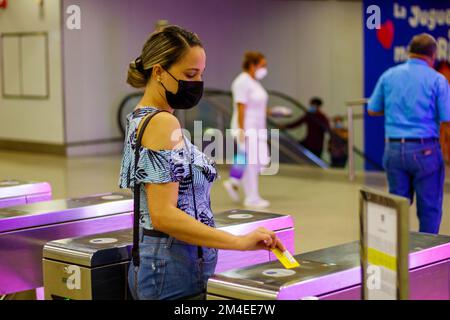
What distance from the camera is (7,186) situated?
4711 millimetres

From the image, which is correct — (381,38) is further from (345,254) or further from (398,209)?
(398,209)

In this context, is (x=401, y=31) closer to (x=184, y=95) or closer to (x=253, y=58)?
(x=253, y=58)

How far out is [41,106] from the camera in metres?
12.1

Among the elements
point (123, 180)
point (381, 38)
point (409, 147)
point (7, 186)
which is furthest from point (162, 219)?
point (381, 38)

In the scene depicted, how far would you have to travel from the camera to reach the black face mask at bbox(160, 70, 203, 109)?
253 centimetres

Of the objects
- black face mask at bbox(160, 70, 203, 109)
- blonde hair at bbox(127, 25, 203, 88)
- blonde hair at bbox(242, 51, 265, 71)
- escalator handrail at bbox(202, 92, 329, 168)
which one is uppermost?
blonde hair at bbox(242, 51, 265, 71)

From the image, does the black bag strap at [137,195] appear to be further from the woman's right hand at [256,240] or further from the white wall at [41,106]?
the white wall at [41,106]

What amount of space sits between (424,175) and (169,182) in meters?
2.94

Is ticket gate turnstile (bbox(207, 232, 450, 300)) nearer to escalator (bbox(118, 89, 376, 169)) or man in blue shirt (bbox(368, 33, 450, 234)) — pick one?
man in blue shirt (bbox(368, 33, 450, 234))

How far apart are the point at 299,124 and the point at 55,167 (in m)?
3.99

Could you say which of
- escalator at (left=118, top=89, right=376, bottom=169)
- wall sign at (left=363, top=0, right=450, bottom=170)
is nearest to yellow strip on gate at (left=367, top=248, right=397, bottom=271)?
wall sign at (left=363, top=0, right=450, bottom=170)

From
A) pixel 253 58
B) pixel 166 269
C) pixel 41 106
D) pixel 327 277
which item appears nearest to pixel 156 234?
pixel 166 269

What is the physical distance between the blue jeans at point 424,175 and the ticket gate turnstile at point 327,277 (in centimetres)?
210

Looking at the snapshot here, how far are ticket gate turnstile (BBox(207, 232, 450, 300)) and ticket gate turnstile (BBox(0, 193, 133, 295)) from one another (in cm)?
140
